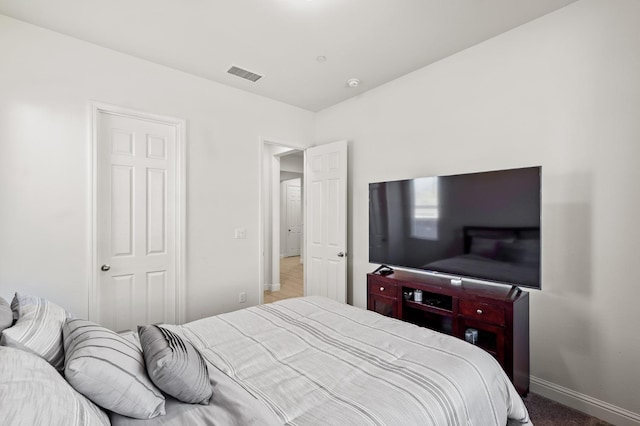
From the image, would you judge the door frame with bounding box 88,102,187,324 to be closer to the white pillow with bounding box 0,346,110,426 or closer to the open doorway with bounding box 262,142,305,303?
the open doorway with bounding box 262,142,305,303

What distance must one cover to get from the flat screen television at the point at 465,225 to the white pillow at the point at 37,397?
2352mm

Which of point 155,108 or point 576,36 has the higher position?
point 576,36

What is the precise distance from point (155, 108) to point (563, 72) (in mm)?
3423

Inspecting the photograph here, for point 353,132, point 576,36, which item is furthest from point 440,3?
point 353,132

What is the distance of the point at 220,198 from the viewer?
10.8 feet

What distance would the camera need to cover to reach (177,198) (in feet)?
9.80

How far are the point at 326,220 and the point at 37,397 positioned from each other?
10.2 ft

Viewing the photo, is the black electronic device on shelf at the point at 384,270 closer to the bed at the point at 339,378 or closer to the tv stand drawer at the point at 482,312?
the tv stand drawer at the point at 482,312

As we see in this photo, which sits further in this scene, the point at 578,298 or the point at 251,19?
the point at 251,19

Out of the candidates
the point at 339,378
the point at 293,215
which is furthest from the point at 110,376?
the point at 293,215

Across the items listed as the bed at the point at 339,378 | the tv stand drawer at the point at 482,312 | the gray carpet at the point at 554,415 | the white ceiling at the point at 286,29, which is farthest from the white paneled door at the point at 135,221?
the gray carpet at the point at 554,415

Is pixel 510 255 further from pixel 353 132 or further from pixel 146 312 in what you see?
pixel 146 312

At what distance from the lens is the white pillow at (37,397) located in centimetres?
68

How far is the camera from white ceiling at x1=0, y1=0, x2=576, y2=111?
6.86ft
